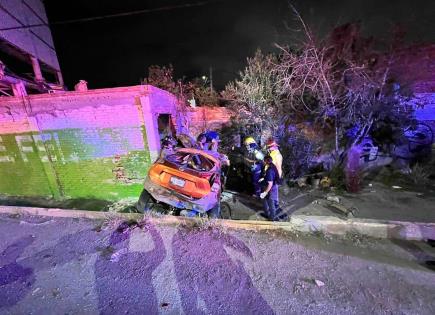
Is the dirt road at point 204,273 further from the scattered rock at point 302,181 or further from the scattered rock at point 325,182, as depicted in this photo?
the scattered rock at point 302,181

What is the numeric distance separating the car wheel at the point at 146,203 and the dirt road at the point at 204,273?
3.23 ft

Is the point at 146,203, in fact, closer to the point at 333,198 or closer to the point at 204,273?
the point at 204,273

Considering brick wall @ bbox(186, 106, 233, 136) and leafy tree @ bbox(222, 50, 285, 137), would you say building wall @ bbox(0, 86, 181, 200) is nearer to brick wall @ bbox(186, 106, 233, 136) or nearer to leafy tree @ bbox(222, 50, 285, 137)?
brick wall @ bbox(186, 106, 233, 136)

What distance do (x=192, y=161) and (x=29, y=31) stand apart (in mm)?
10539

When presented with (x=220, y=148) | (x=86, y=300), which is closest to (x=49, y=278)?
(x=86, y=300)

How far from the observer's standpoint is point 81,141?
304 inches

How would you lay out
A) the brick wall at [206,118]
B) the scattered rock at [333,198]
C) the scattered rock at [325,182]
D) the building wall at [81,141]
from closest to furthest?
the scattered rock at [333,198] < the building wall at [81,141] < the scattered rock at [325,182] < the brick wall at [206,118]

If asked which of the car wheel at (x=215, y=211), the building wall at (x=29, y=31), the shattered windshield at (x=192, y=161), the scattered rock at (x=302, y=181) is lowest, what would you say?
the scattered rock at (x=302, y=181)

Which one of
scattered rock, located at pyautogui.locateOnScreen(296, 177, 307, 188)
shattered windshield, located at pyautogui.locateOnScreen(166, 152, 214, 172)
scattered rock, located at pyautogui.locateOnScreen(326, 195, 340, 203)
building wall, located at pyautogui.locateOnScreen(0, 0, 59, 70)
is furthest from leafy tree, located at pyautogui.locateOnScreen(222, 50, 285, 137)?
building wall, located at pyautogui.locateOnScreen(0, 0, 59, 70)

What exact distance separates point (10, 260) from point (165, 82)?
43.2 feet

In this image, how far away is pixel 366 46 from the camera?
28.0 ft

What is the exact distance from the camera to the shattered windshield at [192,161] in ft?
17.2

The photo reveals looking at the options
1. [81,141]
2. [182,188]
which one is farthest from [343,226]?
[81,141]

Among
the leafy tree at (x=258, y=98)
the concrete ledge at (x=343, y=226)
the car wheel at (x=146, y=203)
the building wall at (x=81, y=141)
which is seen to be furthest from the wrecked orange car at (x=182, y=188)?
the leafy tree at (x=258, y=98)
